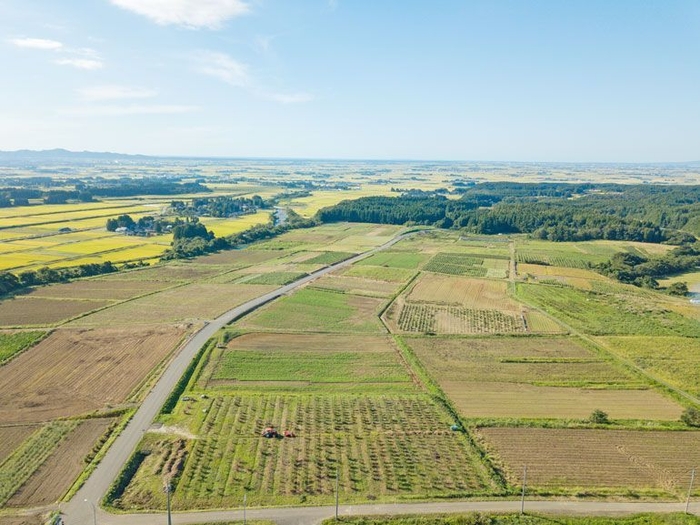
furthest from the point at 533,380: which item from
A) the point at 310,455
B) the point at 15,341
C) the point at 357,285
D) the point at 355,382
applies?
the point at 15,341

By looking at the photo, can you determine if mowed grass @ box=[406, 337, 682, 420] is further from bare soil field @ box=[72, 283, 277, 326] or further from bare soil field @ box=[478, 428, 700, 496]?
bare soil field @ box=[72, 283, 277, 326]

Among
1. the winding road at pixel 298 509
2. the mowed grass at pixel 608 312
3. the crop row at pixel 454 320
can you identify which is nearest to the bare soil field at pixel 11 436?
the winding road at pixel 298 509

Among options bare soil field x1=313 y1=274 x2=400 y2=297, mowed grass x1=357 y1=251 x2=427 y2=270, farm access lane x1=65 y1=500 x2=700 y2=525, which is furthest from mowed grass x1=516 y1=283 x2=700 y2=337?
farm access lane x1=65 y1=500 x2=700 y2=525

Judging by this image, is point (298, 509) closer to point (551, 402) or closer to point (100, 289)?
point (551, 402)

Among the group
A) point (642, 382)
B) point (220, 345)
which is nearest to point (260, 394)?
point (220, 345)

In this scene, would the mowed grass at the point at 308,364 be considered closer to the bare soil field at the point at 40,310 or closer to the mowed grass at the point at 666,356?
the mowed grass at the point at 666,356

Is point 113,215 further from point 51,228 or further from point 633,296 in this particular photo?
point 633,296
